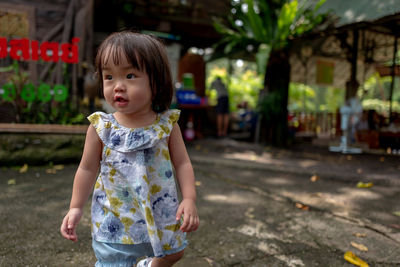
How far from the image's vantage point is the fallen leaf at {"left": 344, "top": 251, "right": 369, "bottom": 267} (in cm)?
215

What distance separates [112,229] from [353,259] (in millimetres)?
1662

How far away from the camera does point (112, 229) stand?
1.41m

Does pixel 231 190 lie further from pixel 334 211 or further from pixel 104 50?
pixel 104 50

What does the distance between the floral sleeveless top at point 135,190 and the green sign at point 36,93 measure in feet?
14.8

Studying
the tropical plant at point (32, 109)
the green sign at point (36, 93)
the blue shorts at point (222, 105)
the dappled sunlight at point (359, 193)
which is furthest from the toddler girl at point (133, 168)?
the blue shorts at point (222, 105)

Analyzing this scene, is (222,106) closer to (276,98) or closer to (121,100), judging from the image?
(276,98)

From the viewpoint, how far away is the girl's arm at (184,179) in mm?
1387

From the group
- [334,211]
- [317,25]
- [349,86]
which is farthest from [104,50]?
[349,86]

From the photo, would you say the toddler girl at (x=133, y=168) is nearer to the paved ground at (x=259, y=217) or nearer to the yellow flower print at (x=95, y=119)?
the yellow flower print at (x=95, y=119)

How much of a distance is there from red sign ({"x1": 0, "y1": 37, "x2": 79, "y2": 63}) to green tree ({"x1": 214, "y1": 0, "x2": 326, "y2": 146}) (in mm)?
3398

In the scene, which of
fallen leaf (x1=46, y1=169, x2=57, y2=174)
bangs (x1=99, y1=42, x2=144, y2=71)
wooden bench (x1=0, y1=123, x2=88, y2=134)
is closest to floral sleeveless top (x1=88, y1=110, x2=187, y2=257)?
bangs (x1=99, y1=42, x2=144, y2=71)

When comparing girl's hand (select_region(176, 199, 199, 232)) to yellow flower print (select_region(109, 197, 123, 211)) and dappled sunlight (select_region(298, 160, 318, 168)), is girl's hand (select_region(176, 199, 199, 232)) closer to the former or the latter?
yellow flower print (select_region(109, 197, 123, 211))

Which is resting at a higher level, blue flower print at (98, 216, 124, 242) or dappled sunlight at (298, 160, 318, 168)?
blue flower print at (98, 216, 124, 242)

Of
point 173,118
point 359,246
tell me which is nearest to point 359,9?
point 359,246
